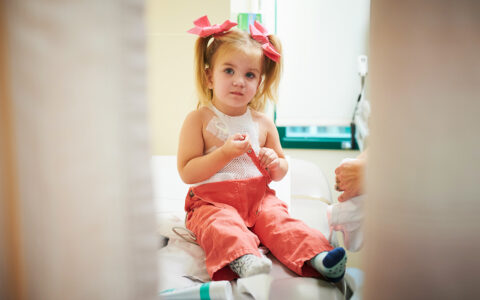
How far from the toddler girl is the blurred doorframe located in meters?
0.42

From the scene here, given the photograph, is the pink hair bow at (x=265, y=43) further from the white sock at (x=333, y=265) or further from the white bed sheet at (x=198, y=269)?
the white sock at (x=333, y=265)

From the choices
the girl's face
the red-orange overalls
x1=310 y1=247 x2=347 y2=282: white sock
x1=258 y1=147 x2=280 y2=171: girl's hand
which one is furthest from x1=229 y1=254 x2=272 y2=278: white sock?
the girl's face

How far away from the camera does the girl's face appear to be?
3.26 feet

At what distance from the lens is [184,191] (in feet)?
4.18

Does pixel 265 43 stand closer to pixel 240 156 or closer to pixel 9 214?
pixel 240 156

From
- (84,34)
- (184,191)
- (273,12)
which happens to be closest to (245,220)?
(184,191)

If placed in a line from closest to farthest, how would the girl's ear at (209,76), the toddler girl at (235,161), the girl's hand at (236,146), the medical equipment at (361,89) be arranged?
1. the toddler girl at (235,161)
2. the girl's hand at (236,146)
3. the girl's ear at (209,76)
4. the medical equipment at (361,89)

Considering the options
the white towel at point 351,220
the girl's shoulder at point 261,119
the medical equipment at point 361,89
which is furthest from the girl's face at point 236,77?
the medical equipment at point 361,89

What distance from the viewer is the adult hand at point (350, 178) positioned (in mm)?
761

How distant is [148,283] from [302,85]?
200 cm

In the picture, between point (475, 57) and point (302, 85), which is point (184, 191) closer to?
point (475, 57)

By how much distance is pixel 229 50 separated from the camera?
1015 millimetres

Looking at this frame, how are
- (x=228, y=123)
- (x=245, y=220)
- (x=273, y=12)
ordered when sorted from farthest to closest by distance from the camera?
(x=273, y=12), (x=228, y=123), (x=245, y=220)

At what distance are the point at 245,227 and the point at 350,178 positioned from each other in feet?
0.94
